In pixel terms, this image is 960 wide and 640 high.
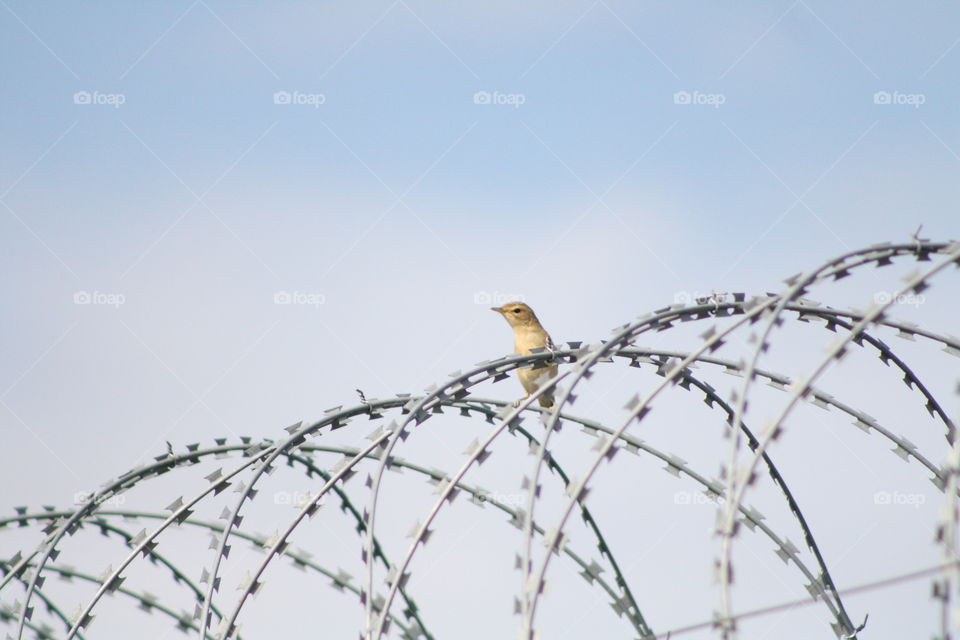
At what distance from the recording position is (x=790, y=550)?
12.4 meters

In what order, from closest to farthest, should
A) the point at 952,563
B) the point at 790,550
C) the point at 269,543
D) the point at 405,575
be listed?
the point at 952,563
the point at 405,575
the point at 269,543
the point at 790,550

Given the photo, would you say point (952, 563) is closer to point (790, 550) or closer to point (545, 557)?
point (545, 557)

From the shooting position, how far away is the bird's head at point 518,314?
14453mm

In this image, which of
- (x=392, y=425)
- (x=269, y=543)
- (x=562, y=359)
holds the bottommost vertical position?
(x=269, y=543)

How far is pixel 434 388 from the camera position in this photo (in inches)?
426

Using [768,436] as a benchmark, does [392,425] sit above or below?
above

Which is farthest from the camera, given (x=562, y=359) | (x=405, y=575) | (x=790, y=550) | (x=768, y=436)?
(x=790, y=550)

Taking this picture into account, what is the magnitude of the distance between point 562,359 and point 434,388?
1.48 m

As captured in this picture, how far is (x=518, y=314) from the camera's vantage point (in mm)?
14453

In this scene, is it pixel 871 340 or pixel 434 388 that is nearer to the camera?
pixel 434 388

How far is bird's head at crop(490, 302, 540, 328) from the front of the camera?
569 inches

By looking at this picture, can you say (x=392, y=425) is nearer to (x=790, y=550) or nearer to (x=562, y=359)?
(x=562, y=359)

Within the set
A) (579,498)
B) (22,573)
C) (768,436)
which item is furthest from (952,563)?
(22,573)

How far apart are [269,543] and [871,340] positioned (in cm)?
633
